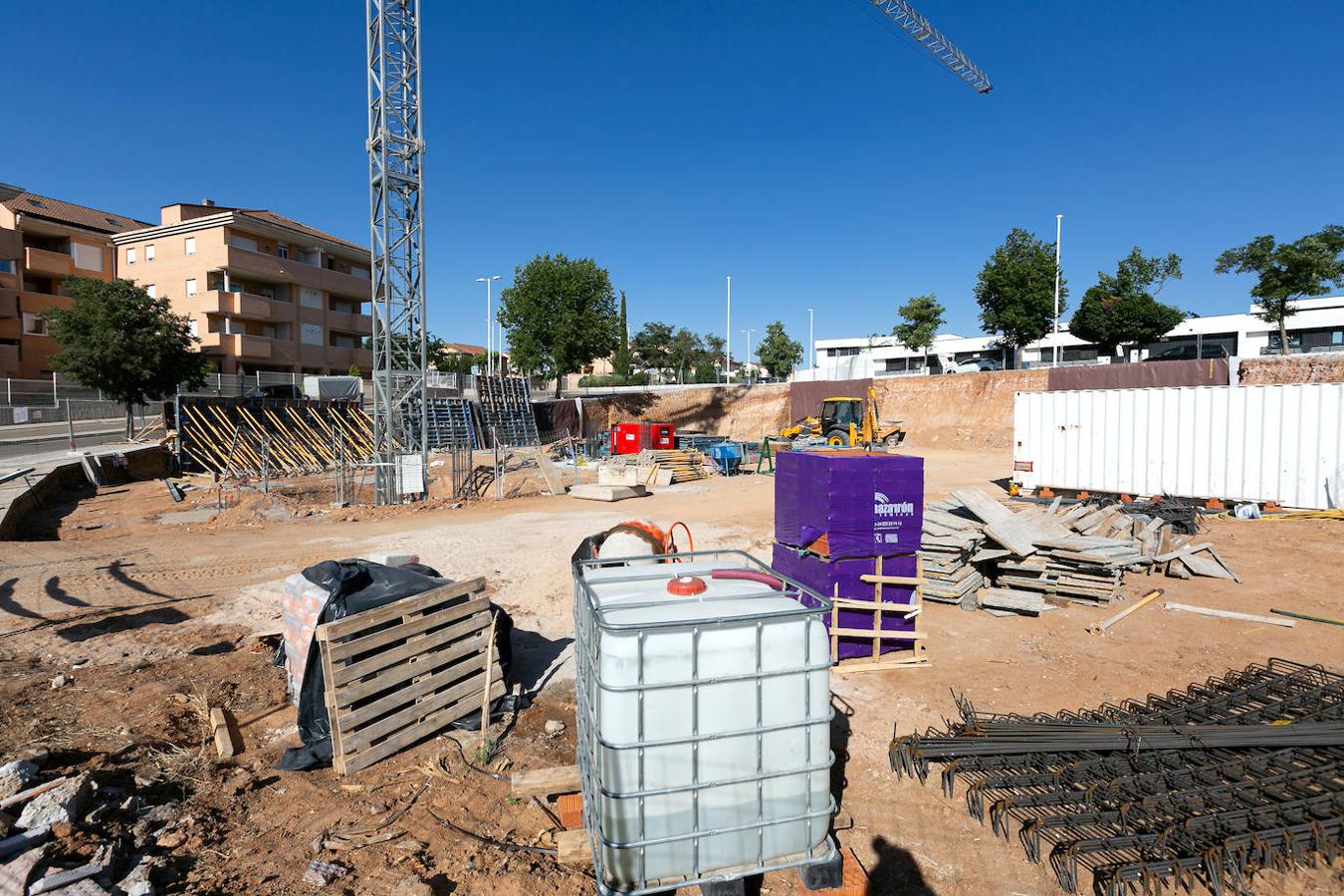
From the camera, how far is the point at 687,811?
3348 millimetres

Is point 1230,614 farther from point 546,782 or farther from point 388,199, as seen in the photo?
point 388,199

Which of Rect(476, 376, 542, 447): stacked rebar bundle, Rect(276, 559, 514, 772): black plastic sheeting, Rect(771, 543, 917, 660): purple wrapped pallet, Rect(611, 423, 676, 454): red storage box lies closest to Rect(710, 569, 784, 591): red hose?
Rect(276, 559, 514, 772): black plastic sheeting

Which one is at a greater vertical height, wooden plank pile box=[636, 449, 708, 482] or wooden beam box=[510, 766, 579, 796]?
wooden plank pile box=[636, 449, 708, 482]

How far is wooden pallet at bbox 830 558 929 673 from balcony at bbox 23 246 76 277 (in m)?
48.0

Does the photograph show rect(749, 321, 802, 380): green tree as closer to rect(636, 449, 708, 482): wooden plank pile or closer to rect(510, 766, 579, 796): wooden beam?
rect(636, 449, 708, 482): wooden plank pile

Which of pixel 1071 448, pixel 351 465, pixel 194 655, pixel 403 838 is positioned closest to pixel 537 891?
pixel 403 838

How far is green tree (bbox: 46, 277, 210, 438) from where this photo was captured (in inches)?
1019

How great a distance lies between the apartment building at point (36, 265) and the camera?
113 feet

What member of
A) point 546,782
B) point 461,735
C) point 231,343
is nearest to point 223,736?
point 461,735

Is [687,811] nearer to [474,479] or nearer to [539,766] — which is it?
[539,766]

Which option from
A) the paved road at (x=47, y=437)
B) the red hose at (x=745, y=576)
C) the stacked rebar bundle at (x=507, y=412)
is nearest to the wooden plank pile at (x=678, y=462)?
the stacked rebar bundle at (x=507, y=412)

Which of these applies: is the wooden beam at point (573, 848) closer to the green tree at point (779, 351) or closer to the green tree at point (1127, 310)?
the green tree at point (1127, 310)

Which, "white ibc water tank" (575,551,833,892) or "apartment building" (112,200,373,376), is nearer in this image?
"white ibc water tank" (575,551,833,892)

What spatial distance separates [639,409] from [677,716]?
43444 mm
